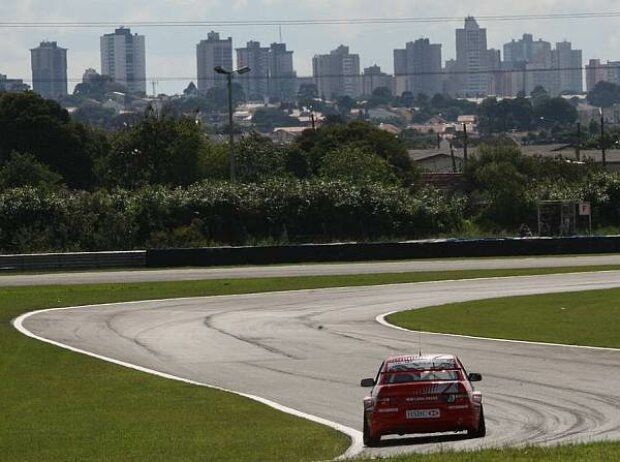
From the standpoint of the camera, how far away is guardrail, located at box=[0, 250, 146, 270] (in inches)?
2601

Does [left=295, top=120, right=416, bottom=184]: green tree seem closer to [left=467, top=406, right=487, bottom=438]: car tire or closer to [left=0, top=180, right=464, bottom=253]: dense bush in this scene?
[left=0, top=180, right=464, bottom=253]: dense bush

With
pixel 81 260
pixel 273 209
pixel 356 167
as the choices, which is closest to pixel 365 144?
pixel 356 167

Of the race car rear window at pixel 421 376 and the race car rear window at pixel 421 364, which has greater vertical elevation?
the race car rear window at pixel 421 364

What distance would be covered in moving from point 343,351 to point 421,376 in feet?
41.0

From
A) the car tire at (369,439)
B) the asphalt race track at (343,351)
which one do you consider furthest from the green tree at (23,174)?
the car tire at (369,439)

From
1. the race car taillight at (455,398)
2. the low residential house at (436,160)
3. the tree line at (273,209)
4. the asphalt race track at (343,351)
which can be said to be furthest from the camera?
the low residential house at (436,160)

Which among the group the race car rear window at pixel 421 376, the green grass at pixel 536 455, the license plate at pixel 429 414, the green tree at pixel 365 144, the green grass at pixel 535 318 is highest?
the green tree at pixel 365 144

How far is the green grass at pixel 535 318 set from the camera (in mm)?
34250

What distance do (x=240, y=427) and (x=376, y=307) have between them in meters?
22.3

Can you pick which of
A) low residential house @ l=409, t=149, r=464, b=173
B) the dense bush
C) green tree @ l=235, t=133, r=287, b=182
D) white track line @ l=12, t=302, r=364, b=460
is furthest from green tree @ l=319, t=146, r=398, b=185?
low residential house @ l=409, t=149, r=464, b=173

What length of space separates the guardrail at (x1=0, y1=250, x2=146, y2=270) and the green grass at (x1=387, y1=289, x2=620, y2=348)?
24.8m

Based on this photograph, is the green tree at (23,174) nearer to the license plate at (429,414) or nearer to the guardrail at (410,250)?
the guardrail at (410,250)

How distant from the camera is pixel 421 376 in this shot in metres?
20.0

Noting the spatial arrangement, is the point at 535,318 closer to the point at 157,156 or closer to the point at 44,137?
the point at 157,156
